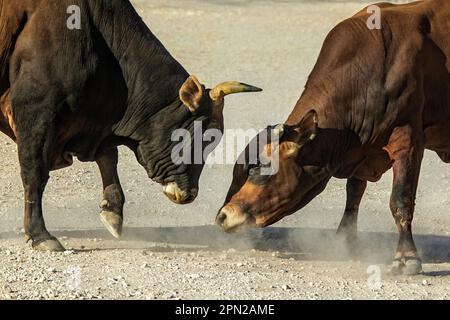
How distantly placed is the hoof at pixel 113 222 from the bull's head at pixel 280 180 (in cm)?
153

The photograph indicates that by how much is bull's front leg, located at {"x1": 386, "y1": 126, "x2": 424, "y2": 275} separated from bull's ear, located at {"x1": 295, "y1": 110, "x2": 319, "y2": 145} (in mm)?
792

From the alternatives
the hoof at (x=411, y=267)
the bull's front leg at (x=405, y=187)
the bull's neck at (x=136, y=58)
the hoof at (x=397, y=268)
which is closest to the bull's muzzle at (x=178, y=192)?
the bull's neck at (x=136, y=58)

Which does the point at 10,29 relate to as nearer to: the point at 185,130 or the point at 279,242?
the point at 185,130

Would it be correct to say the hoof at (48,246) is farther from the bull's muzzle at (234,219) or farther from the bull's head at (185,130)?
the bull's muzzle at (234,219)

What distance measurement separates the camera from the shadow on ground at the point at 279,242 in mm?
12227

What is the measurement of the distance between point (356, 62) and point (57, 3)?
2.75m

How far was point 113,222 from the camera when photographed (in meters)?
12.4

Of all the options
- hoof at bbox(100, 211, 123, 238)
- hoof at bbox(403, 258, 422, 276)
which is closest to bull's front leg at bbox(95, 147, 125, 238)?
hoof at bbox(100, 211, 123, 238)

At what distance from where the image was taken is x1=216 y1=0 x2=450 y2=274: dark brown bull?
1110cm

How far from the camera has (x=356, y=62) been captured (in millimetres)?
11336

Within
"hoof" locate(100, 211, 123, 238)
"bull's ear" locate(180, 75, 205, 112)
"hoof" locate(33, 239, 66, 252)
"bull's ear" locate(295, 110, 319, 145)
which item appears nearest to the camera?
"bull's ear" locate(295, 110, 319, 145)

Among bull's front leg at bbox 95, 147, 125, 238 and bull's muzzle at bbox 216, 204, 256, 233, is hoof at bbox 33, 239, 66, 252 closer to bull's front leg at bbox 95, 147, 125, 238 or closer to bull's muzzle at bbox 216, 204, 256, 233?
bull's front leg at bbox 95, 147, 125, 238

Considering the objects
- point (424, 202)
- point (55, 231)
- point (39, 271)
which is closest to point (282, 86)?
point (424, 202)

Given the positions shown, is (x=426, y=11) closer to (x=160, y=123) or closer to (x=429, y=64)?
(x=429, y=64)
